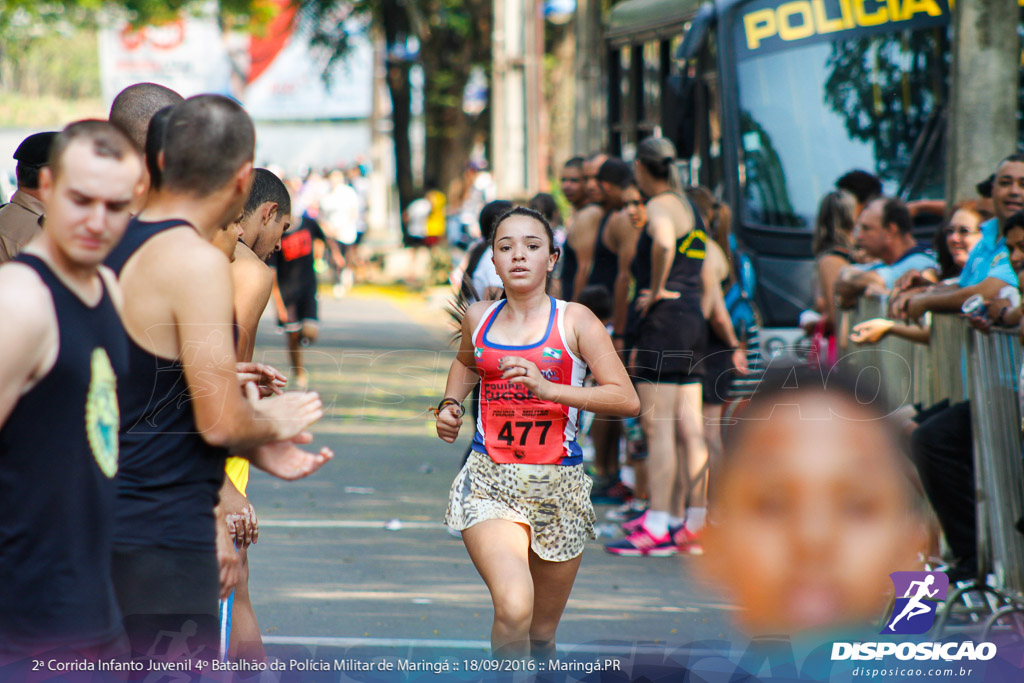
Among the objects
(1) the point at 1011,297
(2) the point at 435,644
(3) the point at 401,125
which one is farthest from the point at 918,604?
(3) the point at 401,125

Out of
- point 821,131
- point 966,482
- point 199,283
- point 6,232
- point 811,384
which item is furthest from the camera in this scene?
point 821,131

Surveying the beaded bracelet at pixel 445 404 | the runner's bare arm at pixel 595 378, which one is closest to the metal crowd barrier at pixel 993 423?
the runner's bare arm at pixel 595 378

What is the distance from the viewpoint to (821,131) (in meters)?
10.9

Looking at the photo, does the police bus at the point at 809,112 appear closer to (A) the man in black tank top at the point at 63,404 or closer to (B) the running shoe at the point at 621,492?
(B) the running shoe at the point at 621,492

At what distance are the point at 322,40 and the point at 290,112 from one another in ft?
87.4

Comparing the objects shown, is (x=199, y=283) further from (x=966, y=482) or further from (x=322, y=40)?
(x=322, y=40)

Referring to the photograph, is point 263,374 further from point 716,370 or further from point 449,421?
point 716,370

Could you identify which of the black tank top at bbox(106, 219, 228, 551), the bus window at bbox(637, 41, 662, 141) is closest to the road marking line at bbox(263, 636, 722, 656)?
the black tank top at bbox(106, 219, 228, 551)

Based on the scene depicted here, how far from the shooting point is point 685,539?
7621 millimetres

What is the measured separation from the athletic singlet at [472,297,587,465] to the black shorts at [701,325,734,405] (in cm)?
371

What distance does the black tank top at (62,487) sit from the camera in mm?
2689

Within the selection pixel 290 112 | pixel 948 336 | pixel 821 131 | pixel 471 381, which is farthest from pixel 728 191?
pixel 290 112

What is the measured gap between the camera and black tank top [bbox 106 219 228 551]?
3.12 metres

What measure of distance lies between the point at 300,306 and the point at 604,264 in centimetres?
486
